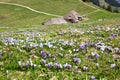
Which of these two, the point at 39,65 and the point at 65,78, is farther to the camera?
the point at 39,65

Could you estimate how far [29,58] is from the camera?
887 centimetres

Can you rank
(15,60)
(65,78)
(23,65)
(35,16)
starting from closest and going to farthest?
1. (65,78)
2. (23,65)
3. (15,60)
4. (35,16)

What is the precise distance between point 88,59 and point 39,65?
1623 millimetres

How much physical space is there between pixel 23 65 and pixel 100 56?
245cm

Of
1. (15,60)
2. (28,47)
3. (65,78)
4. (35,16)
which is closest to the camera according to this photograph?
(65,78)

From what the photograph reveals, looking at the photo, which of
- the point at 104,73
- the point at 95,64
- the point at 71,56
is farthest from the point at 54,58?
the point at 104,73

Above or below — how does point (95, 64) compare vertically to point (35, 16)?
above

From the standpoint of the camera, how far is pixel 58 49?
395 inches

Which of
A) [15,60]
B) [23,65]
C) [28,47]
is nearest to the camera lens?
[23,65]

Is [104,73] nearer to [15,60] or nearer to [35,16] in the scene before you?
[15,60]

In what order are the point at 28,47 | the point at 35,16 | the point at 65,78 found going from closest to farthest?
the point at 65,78 → the point at 28,47 → the point at 35,16

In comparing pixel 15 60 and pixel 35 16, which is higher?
pixel 15 60

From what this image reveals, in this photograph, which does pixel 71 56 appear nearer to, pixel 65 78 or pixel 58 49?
pixel 58 49

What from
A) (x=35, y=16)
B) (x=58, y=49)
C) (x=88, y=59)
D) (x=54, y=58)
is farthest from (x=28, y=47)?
(x=35, y=16)
